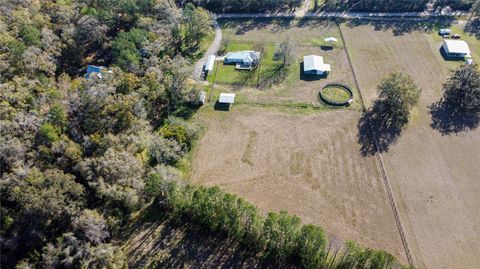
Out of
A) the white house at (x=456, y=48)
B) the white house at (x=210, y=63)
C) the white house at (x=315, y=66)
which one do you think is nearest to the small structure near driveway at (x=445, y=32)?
the white house at (x=456, y=48)

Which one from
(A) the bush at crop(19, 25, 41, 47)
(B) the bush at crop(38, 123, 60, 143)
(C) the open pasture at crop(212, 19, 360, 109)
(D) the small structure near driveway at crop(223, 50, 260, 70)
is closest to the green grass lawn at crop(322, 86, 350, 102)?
(C) the open pasture at crop(212, 19, 360, 109)

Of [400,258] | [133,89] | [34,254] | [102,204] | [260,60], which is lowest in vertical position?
[400,258]

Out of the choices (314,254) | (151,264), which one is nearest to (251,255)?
(314,254)

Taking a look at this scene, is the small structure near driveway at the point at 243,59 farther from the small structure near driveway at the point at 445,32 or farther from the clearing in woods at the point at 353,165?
the small structure near driveway at the point at 445,32

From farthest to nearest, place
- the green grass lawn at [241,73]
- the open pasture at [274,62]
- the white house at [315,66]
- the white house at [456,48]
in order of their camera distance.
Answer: the white house at [456,48], the green grass lawn at [241,73], the white house at [315,66], the open pasture at [274,62]

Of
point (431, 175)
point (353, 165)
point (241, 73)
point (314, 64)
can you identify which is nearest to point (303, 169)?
point (353, 165)

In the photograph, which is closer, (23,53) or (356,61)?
(23,53)

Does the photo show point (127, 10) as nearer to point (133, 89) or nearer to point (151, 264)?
point (133, 89)
